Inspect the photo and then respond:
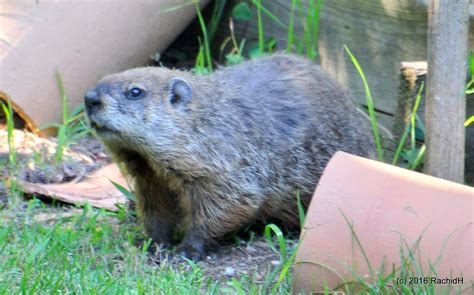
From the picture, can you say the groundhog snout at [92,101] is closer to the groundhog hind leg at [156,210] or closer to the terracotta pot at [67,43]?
the groundhog hind leg at [156,210]

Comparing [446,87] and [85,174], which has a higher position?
[446,87]

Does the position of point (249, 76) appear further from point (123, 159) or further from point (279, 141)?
point (123, 159)

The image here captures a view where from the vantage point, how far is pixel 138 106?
4.03 metres

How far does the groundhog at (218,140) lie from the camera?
403 centimetres

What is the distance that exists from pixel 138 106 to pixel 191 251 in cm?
77

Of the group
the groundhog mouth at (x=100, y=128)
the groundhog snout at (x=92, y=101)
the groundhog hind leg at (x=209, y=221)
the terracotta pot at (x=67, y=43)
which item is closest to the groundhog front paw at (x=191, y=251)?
the groundhog hind leg at (x=209, y=221)

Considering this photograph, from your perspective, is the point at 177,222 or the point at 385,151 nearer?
the point at 177,222

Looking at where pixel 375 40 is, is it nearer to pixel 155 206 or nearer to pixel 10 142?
pixel 155 206

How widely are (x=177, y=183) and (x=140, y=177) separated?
0.81ft

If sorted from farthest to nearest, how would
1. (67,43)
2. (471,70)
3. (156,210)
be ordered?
(67,43)
(471,70)
(156,210)

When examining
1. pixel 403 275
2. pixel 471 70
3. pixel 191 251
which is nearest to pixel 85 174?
pixel 191 251

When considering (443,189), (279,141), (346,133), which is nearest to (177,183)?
(279,141)

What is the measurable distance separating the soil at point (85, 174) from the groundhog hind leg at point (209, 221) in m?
0.07

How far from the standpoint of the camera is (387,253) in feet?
10.9
